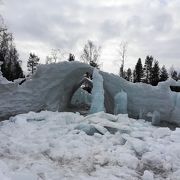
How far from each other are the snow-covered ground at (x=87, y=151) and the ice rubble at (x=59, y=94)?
3801 mm

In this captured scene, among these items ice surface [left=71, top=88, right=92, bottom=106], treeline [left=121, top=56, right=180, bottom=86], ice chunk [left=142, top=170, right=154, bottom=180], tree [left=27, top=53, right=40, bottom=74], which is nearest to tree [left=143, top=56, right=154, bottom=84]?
treeline [left=121, top=56, right=180, bottom=86]

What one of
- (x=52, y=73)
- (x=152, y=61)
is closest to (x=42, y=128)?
(x=52, y=73)

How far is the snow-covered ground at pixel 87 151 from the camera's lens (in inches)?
270

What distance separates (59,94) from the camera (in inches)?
642

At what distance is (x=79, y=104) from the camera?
69.3 ft

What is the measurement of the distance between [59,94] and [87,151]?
329 inches

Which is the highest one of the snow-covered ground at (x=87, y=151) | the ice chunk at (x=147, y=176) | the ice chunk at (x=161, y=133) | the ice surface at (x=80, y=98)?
the ice surface at (x=80, y=98)

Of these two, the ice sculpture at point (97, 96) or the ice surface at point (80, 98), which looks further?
the ice surface at point (80, 98)

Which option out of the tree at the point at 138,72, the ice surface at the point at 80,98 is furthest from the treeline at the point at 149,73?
the ice surface at the point at 80,98

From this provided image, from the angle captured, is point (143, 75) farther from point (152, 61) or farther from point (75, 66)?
point (75, 66)

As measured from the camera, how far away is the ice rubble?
48.9 ft

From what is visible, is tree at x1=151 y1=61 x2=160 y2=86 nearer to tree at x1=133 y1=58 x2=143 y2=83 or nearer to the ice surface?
tree at x1=133 y1=58 x2=143 y2=83

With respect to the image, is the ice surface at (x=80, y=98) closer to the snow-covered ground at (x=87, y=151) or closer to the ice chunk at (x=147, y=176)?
the snow-covered ground at (x=87, y=151)

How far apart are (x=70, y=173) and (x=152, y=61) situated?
50.9m
